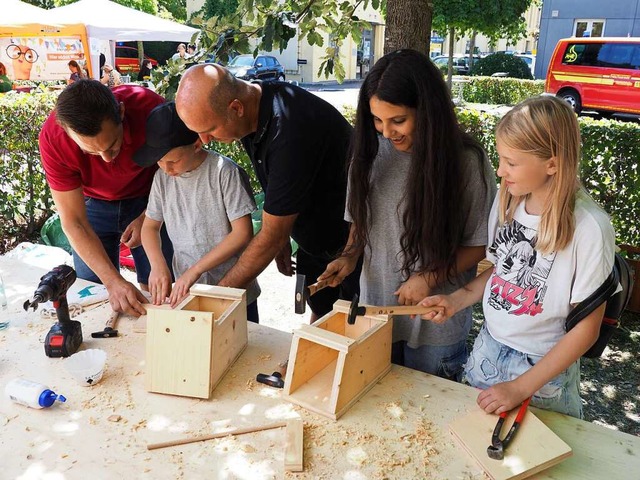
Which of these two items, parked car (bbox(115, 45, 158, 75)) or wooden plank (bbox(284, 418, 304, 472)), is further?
parked car (bbox(115, 45, 158, 75))

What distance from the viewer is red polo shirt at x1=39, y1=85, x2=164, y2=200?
7.76ft

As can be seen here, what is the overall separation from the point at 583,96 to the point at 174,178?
44.6 feet

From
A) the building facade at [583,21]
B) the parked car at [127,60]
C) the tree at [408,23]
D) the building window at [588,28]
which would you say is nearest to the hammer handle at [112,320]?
the tree at [408,23]

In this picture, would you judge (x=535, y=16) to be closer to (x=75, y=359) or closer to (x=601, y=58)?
(x=601, y=58)

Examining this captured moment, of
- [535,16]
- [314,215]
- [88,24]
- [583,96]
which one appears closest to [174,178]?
[314,215]

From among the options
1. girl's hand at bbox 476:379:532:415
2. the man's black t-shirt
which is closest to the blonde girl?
girl's hand at bbox 476:379:532:415

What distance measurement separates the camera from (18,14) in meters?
10.4

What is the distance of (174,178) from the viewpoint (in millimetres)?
→ 2201

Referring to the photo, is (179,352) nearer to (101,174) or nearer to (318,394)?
(318,394)

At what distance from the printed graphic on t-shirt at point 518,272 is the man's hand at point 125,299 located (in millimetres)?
1294

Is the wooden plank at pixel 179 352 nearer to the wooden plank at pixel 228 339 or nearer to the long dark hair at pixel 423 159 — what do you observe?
the wooden plank at pixel 228 339

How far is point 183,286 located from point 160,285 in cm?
13

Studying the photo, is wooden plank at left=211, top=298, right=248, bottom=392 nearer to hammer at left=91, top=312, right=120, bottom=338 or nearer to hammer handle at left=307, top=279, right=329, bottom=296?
hammer handle at left=307, top=279, right=329, bottom=296

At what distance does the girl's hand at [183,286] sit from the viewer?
6.63 feet
